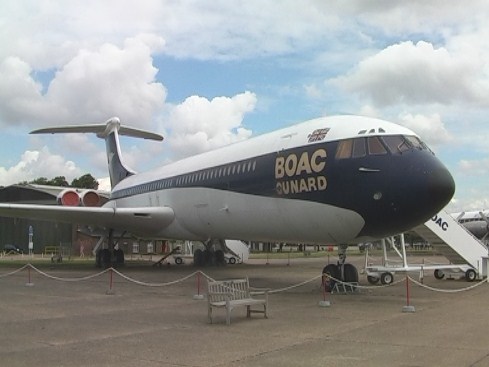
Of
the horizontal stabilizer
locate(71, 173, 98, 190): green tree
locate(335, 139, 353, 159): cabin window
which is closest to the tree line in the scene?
locate(71, 173, 98, 190): green tree

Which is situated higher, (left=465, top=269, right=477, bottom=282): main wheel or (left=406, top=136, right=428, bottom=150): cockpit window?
(left=406, top=136, right=428, bottom=150): cockpit window

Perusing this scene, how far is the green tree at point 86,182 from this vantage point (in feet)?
310

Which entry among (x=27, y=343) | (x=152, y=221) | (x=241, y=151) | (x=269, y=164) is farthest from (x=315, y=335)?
(x=152, y=221)

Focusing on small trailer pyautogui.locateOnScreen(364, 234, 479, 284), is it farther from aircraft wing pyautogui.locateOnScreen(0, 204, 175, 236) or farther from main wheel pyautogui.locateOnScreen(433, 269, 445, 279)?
aircraft wing pyautogui.locateOnScreen(0, 204, 175, 236)

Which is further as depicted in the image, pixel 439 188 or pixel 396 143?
pixel 396 143

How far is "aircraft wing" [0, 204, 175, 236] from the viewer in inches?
888

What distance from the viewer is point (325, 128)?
1419cm

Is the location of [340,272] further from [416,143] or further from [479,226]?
[479,226]

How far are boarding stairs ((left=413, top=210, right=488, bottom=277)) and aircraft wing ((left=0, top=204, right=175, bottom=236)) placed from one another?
9.91 m

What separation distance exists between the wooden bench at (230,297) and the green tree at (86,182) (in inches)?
3424

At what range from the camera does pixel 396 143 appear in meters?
12.9

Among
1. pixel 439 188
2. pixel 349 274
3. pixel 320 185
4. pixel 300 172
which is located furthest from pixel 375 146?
pixel 349 274

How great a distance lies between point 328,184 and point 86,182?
86.6 meters

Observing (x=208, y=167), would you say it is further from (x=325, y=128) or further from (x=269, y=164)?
(x=325, y=128)
